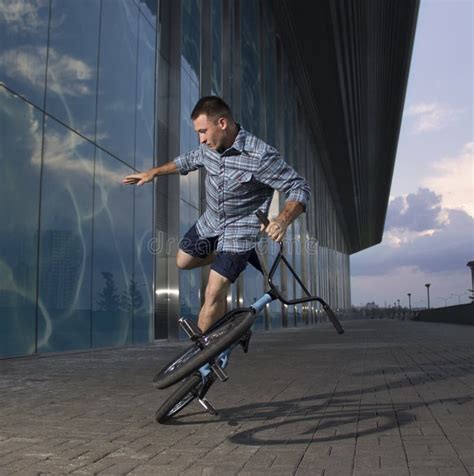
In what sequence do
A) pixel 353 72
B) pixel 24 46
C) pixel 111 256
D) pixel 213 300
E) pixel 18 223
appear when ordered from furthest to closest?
pixel 353 72
pixel 111 256
pixel 24 46
pixel 18 223
pixel 213 300

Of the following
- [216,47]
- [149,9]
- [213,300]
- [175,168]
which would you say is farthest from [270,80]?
[213,300]

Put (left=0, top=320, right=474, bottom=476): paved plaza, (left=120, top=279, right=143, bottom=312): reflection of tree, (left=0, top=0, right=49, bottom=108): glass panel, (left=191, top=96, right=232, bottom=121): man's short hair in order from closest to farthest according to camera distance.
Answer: (left=0, top=320, right=474, bottom=476): paved plaza, (left=191, top=96, right=232, bottom=121): man's short hair, (left=0, top=0, right=49, bottom=108): glass panel, (left=120, top=279, right=143, bottom=312): reflection of tree

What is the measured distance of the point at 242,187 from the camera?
3.69 m

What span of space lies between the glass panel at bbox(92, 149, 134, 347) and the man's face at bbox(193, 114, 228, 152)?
7761 mm

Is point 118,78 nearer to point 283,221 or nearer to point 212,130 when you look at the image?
point 212,130

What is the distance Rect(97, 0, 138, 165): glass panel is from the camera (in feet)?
38.5

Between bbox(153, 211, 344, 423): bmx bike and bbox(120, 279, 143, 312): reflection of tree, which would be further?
bbox(120, 279, 143, 312): reflection of tree

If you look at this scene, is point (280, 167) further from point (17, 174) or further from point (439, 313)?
point (439, 313)

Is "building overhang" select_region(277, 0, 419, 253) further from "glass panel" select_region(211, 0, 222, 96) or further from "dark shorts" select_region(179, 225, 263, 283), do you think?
"dark shorts" select_region(179, 225, 263, 283)

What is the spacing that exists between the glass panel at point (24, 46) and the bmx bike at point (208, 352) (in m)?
6.44

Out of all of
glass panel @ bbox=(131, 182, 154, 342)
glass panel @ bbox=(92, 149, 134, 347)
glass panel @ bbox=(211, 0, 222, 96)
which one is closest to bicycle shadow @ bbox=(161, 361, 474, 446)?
glass panel @ bbox=(92, 149, 134, 347)

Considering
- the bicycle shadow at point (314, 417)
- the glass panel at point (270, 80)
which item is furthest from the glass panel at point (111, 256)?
the glass panel at point (270, 80)

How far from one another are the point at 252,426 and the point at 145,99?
11417mm

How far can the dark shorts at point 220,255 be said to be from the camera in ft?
11.9
